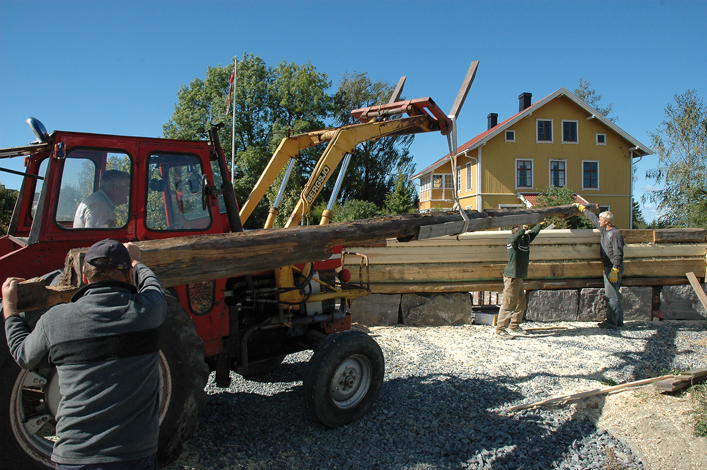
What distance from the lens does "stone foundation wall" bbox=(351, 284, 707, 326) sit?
8.02m

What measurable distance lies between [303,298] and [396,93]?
127 inches

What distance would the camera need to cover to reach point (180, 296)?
138 inches

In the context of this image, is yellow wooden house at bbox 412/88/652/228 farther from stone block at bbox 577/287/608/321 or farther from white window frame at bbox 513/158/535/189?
stone block at bbox 577/287/608/321

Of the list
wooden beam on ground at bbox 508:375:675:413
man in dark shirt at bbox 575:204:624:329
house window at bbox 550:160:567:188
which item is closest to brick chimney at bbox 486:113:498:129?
house window at bbox 550:160:567:188

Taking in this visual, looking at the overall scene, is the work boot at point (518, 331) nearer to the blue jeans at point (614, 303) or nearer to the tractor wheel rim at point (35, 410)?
the blue jeans at point (614, 303)

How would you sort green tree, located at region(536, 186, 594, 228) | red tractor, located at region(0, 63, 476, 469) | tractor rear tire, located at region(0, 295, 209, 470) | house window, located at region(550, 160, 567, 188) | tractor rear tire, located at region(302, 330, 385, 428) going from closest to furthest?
tractor rear tire, located at region(0, 295, 209, 470)
red tractor, located at region(0, 63, 476, 469)
tractor rear tire, located at region(302, 330, 385, 428)
green tree, located at region(536, 186, 594, 228)
house window, located at region(550, 160, 567, 188)

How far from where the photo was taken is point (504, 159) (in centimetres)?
2722

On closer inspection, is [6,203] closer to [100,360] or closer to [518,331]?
[518,331]

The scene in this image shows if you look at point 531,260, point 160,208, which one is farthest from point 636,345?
point 160,208

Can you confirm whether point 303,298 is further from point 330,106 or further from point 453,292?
point 330,106

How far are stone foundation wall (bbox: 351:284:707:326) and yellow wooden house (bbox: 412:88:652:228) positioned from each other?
18.7 metres

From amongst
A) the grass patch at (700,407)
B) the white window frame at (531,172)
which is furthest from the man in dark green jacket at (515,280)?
the white window frame at (531,172)

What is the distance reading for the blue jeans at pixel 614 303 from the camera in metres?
7.90

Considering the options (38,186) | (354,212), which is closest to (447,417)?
(38,186)
